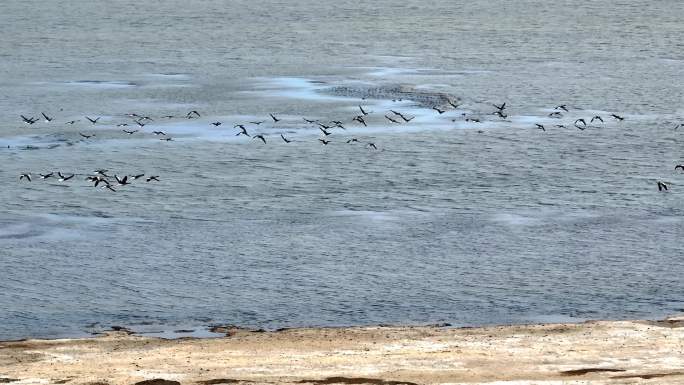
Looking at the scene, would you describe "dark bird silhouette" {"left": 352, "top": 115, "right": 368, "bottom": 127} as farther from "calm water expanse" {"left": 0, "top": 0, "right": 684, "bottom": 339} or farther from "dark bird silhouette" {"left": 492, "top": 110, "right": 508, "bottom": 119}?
"dark bird silhouette" {"left": 492, "top": 110, "right": 508, "bottom": 119}

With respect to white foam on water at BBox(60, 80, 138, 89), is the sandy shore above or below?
above

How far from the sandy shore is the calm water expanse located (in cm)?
87

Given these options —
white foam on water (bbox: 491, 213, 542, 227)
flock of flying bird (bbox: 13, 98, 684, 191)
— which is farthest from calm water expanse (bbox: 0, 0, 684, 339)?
flock of flying bird (bbox: 13, 98, 684, 191)

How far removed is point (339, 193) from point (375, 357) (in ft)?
35.1

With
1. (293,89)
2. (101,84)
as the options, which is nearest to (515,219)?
(293,89)

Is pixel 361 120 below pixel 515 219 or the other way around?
below

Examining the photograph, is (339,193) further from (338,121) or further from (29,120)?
(29,120)

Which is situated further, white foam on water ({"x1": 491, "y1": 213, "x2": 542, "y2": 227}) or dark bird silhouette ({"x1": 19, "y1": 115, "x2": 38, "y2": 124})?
dark bird silhouette ({"x1": 19, "y1": 115, "x2": 38, "y2": 124})

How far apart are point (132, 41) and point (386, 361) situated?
45.5m

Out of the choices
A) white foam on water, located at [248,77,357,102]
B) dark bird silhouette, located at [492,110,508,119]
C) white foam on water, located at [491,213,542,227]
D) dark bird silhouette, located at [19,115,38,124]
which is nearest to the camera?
white foam on water, located at [491,213,542,227]

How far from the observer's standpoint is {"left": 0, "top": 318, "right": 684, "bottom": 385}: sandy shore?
16016mm

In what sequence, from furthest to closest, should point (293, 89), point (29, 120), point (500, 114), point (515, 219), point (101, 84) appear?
point (101, 84)
point (293, 89)
point (500, 114)
point (29, 120)
point (515, 219)

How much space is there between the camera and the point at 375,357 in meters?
17.1

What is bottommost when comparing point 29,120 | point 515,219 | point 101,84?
point 101,84
